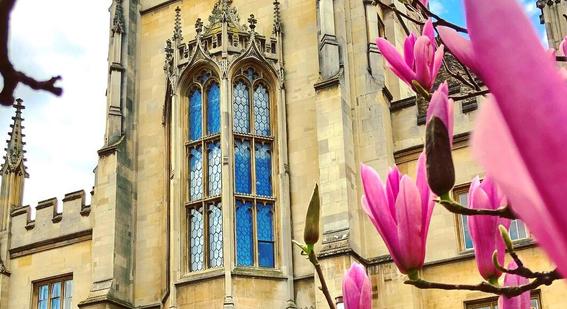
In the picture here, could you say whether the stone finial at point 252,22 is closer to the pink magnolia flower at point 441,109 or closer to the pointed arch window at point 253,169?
the pointed arch window at point 253,169

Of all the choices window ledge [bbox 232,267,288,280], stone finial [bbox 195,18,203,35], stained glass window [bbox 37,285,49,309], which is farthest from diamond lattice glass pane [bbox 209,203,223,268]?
stained glass window [bbox 37,285,49,309]

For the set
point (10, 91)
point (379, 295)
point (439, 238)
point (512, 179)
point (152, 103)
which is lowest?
point (512, 179)

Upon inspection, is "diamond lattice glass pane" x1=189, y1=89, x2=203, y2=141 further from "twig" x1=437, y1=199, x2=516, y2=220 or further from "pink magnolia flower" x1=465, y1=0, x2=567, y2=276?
"pink magnolia flower" x1=465, y1=0, x2=567, y2=276

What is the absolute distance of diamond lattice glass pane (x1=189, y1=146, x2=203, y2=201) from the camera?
1273 centimetres

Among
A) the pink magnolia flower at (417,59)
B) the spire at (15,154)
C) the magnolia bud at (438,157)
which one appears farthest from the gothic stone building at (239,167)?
the magnolia bud at (438,157)

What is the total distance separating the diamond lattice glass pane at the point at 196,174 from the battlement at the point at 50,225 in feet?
8.34

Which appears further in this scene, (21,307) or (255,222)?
(21,307)

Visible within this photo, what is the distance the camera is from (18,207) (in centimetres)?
1559

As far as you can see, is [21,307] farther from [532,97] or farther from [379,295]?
[532,97]

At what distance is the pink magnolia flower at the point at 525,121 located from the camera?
418 mm

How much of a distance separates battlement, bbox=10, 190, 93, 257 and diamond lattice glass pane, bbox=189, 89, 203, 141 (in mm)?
2675

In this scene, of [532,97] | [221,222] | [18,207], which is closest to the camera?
[532,97]

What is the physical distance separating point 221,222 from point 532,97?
11874 millimetres

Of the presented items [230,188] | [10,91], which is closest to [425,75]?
[10,91]
